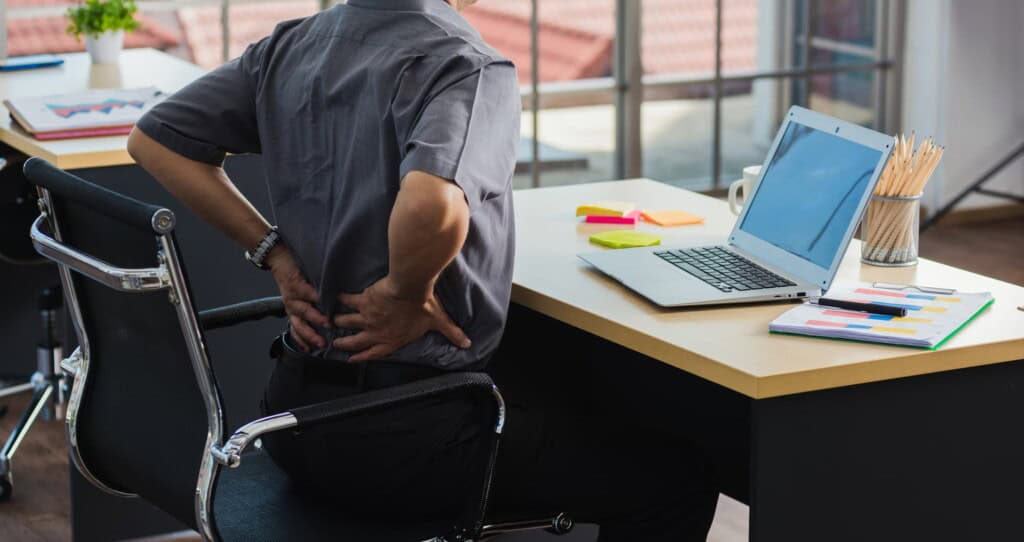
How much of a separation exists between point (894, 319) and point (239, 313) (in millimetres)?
984

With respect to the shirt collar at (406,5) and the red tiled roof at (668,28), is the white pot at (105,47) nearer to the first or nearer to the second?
the red tiled roof at (668,28)

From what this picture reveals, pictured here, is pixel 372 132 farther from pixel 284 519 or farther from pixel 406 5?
pixel 284 519

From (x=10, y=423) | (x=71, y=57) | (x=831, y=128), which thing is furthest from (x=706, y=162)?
(x=831, y=128)

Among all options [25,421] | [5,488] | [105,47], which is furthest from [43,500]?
[105,47]

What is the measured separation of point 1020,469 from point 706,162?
13.1ft

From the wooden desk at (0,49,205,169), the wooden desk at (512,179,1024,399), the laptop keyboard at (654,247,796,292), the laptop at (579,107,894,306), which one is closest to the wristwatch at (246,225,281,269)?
the wooden desk at (512,179,1024,399)

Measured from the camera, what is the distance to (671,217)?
8.77ft

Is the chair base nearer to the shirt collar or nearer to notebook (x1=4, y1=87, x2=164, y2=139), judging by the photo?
notebook (x1=4, y1=87, x2=164, y2=139)

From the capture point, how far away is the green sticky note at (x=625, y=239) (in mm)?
2484

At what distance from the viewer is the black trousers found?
1.98m

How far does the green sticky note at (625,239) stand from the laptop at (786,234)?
0.08 metres

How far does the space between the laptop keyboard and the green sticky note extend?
105mm

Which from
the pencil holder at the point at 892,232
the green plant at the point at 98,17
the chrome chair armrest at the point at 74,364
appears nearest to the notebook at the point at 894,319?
the pencil holder at the point at 892,232

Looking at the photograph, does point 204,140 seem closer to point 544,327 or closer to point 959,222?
point 544,327
